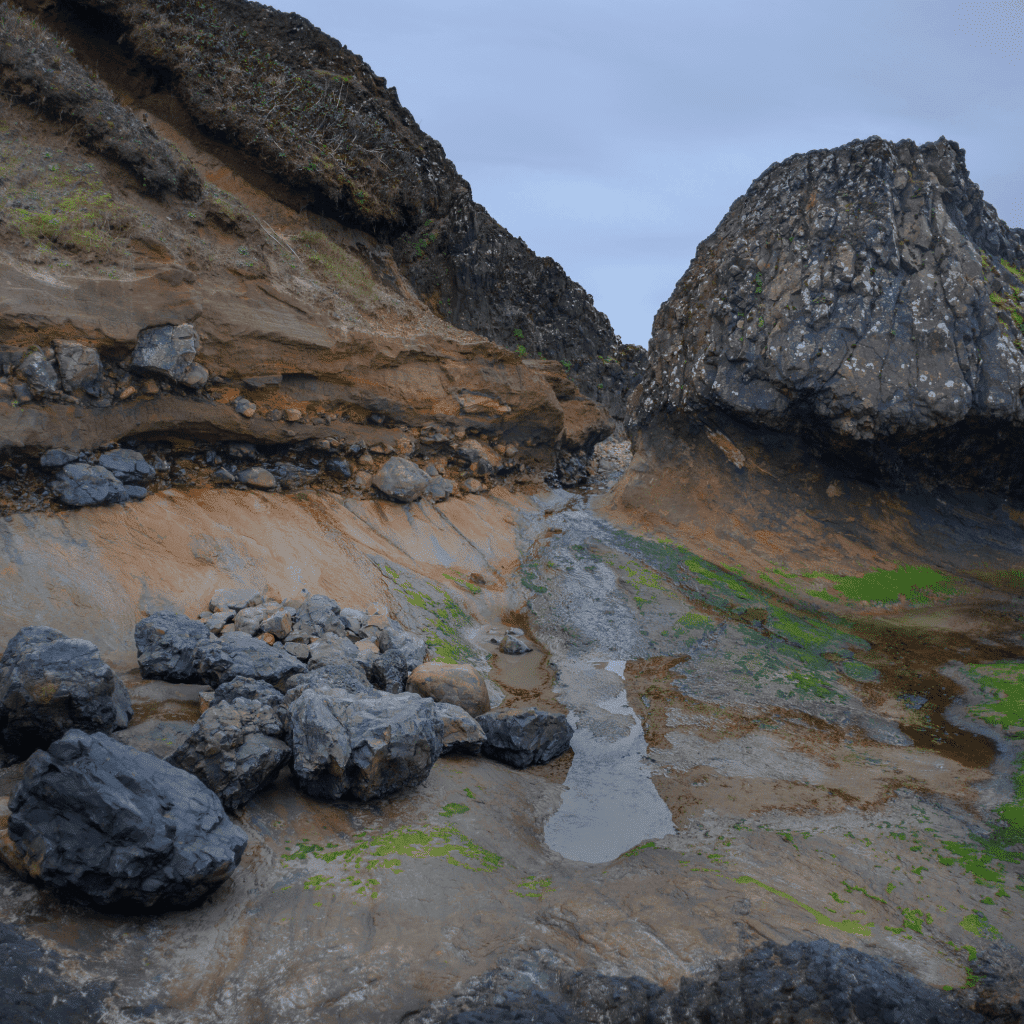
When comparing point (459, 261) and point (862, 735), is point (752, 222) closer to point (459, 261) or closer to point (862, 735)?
point (459, 261)

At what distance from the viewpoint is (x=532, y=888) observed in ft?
15.9

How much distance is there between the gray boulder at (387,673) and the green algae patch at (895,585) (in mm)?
8902

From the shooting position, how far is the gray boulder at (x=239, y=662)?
6422 millimetres

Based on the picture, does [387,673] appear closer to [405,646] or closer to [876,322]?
[405,646]

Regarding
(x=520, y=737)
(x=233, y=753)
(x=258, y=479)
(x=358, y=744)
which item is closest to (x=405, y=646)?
(x=520, y=737)

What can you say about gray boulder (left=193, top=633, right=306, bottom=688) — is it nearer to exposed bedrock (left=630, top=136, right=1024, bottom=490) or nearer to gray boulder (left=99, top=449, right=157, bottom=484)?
gray boulder (left=99, top=449, right=157, bottom=484)

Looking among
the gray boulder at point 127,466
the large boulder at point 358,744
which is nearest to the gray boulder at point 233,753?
the large boulder at point 358,744

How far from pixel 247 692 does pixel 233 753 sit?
36.3 inches

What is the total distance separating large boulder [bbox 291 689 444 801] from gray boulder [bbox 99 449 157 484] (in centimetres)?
494

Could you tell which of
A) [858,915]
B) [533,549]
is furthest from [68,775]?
[533,549]

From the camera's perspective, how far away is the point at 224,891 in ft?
13.8

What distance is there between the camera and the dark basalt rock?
3.80 meters

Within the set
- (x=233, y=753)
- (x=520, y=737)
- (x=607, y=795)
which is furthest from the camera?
(x=520, y=737)

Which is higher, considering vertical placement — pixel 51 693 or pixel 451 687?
pixel 451 687
